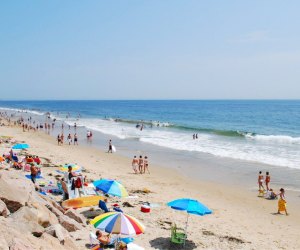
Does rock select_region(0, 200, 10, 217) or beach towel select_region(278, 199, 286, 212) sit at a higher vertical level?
rock select_region(0, 200, 10, 217)

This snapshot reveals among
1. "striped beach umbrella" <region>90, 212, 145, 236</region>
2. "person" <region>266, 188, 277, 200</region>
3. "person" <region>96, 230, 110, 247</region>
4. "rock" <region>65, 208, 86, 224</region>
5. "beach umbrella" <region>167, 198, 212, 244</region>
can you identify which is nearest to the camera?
"striped beach umbrella" <region>90, 212, 145, 236</region>

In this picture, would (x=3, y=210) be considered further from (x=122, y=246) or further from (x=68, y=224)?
(x=122, y=246)

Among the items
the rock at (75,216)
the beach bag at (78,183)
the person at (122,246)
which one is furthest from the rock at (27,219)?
the beach bag at (78,183)

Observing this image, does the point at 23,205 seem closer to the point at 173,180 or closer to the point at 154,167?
the point at 173,180

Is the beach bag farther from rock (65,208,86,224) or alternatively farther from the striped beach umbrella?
the striped beach umbrella

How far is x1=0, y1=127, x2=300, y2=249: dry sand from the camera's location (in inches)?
487

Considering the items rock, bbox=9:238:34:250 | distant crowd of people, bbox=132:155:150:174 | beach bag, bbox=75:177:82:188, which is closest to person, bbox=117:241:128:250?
rock, bbox=9:238:34:250

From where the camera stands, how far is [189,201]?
11.9 meters

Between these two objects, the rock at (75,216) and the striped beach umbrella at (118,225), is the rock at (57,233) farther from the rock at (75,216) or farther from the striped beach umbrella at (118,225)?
the rock at (75,216)

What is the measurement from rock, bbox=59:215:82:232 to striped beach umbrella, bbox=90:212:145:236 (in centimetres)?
106

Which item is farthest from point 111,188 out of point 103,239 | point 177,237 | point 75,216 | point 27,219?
point 27,219

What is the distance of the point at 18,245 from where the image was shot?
20.5 feet

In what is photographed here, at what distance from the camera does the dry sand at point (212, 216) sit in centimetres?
1237

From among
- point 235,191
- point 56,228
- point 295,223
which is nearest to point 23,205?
point 56,228
